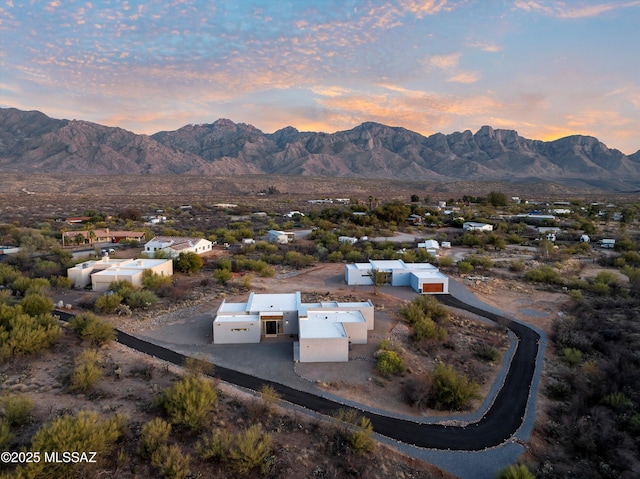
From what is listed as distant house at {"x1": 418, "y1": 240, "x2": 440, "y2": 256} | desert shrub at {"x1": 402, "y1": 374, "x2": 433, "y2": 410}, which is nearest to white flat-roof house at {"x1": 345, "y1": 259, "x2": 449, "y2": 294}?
distant house at {"x1": 418, "y1": 240, "x2": 440, "y2": 256}

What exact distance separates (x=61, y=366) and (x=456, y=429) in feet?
50.3

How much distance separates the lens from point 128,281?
91.6 ft

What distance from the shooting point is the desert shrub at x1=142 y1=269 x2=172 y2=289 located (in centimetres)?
2820

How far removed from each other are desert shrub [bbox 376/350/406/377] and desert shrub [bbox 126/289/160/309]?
14713mm

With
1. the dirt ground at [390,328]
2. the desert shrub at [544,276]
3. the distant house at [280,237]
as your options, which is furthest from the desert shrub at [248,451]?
the distant house at [280,237]

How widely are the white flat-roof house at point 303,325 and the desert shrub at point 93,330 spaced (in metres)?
4.89

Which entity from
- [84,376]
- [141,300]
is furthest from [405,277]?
[84,376]

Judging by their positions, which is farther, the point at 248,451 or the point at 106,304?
the point at 106,304

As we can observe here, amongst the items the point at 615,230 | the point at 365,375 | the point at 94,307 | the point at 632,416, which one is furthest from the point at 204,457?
the point at 615,230

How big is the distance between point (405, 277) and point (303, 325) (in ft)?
45.4

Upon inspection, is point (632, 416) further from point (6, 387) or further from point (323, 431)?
point (6, 387)

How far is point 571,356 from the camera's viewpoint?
18.8 metres

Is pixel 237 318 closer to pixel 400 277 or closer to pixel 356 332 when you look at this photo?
pixel 356 332

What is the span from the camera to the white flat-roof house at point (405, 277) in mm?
29562
